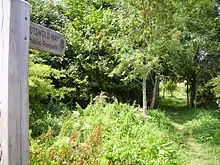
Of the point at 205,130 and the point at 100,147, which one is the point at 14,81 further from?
the point at 205,130

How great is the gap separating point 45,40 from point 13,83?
41 centimetres

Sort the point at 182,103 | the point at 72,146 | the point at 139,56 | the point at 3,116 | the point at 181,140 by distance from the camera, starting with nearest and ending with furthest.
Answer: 1. the point at 3,116
2. the point at 72,146
3. the point at 181,140
4. the point at 139,56
5. the point at 182,103

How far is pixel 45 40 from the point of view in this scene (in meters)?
2.05

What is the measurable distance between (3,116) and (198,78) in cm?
1470

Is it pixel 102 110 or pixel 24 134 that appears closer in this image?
pixel 24 134

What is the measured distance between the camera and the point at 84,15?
1262 cm

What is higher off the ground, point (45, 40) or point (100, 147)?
point (45, 40)

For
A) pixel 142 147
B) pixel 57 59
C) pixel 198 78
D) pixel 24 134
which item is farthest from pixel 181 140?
pixel 198 78

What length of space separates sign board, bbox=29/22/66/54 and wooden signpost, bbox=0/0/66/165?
0.31 ft

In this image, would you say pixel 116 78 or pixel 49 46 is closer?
pixel 49 46

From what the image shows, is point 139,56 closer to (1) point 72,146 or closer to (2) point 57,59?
(2) point 57,59

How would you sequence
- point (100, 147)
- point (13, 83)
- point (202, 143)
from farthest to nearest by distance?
point (202, 143), point (100, 147), point (13, 83)

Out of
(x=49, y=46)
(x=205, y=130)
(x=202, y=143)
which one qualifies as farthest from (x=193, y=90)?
(x=49, y=46)

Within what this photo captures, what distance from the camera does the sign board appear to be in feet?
6.48
